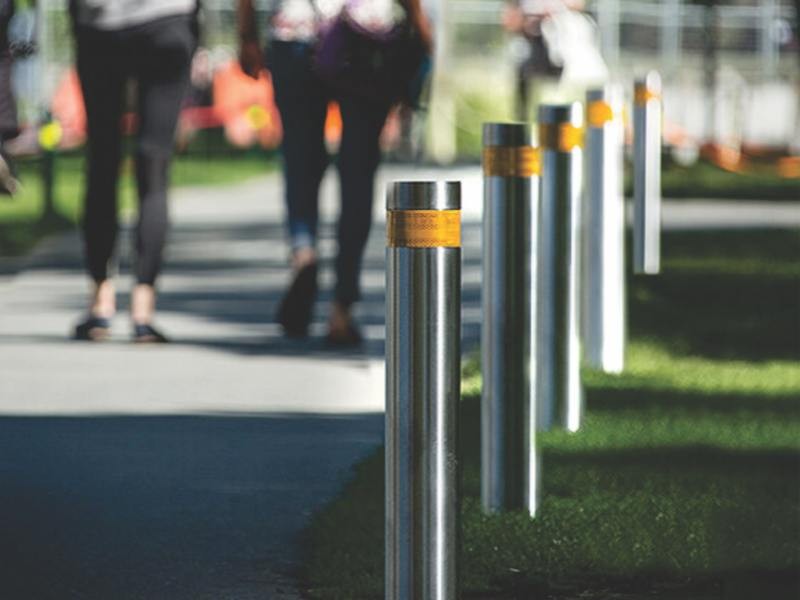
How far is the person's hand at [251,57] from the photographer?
1027 centimetres

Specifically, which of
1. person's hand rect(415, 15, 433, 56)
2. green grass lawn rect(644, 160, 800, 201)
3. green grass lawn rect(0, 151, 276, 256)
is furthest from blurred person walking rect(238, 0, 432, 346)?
green grass lawn rect(644, 160, 800, 201)

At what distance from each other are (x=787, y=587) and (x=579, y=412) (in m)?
1.92

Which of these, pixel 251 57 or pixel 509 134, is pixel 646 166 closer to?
pixel 251 57

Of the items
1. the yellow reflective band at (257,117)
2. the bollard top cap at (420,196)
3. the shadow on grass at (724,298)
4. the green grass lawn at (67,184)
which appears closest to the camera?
the bollard top cap at (420,196)

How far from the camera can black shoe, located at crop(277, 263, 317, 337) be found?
33.7 ft

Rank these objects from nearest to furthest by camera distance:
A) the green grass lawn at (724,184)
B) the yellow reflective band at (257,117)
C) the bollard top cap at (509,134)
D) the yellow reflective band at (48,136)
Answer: the bollard top cap at (509,134), the yellow reflective band at (48,136), the green grass lawn at (724,184), the yellow reflective band at (257,117)

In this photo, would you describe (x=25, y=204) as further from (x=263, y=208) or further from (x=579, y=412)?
(x=579, y=412)

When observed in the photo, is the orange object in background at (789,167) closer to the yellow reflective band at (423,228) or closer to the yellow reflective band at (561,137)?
the yellow reflective band at (561,137)

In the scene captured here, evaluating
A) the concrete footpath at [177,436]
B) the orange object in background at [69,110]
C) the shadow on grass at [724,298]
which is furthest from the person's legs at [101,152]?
the orange object in background at [69,110]

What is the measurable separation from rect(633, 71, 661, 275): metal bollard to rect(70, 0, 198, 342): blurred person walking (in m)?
2.41

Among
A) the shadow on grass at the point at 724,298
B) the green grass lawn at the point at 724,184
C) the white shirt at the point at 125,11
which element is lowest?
the green grass lawn at the point at 724,184

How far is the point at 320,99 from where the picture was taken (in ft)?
33.5

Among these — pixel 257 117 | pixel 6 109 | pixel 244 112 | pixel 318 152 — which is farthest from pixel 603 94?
pixel 244 112

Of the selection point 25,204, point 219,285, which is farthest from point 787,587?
point 25,204
